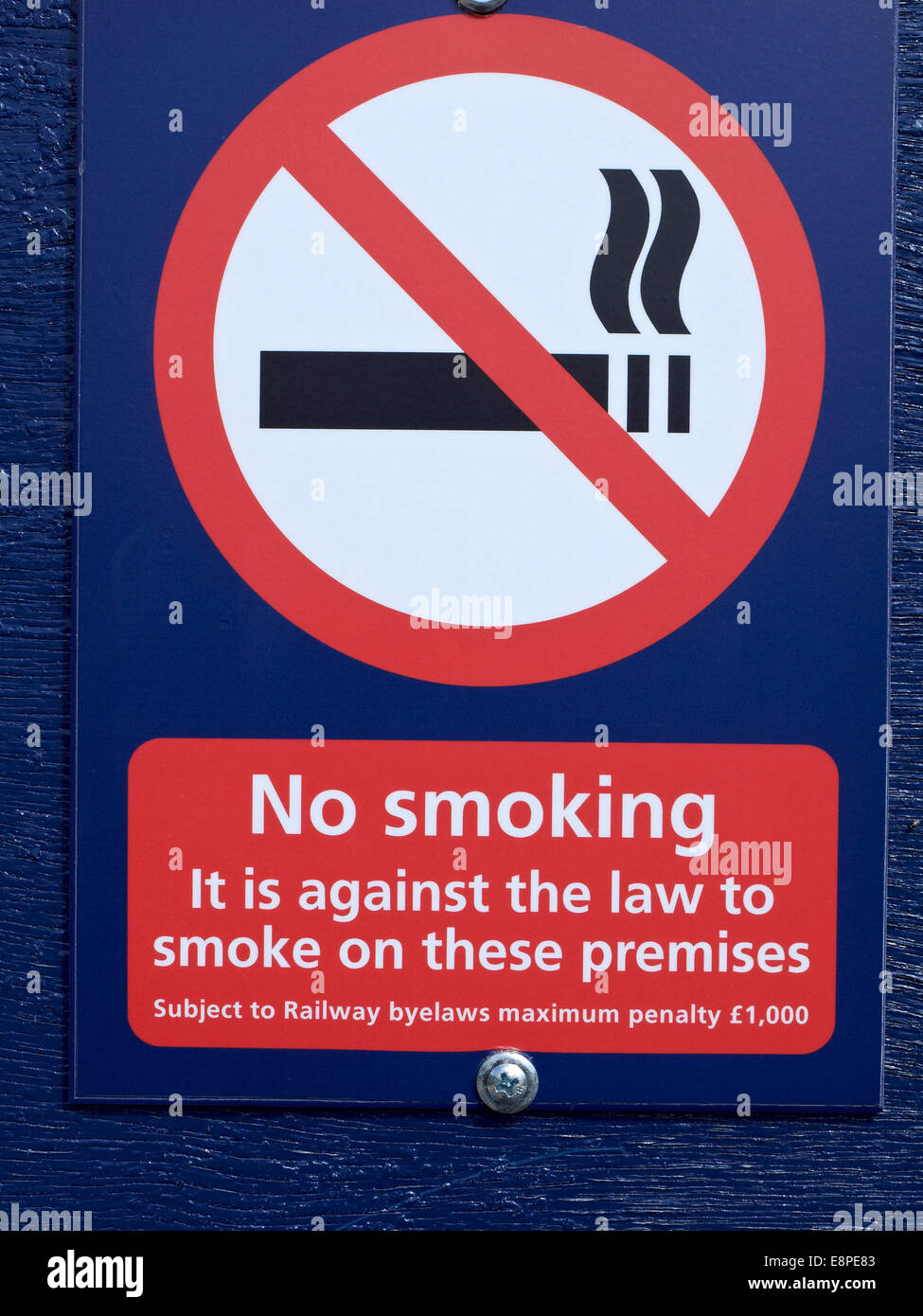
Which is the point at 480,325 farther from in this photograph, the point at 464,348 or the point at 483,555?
the point at 483,555

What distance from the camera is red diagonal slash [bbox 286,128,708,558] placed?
3.91 ft

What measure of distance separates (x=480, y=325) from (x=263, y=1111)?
985mm

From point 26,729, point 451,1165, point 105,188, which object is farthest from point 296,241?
point 451,1165

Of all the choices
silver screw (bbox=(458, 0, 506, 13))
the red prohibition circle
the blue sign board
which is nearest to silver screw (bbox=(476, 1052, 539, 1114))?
the blue sign board

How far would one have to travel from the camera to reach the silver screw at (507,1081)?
120cm

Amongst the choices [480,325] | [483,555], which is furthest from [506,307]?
[483,555]

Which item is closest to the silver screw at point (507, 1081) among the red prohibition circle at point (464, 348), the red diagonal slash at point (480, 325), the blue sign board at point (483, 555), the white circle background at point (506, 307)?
the blue sign board at point (483, 555)

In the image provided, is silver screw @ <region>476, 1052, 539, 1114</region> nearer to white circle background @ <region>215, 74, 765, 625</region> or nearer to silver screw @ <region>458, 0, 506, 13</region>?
white circle background @ <region>215, 74, 765, 625</region>

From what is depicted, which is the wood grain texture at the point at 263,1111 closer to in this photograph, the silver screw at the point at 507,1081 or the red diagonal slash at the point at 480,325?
the silver screw at the point at 507,1081

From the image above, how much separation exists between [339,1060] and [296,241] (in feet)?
3.22

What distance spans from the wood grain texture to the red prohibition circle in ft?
0.50

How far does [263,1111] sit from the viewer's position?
48.6 inches

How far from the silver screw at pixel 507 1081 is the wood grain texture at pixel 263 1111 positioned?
0.13ft
